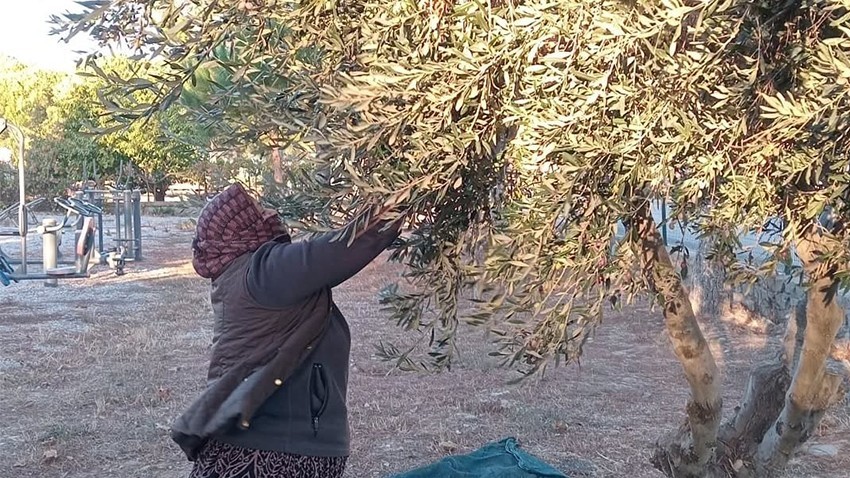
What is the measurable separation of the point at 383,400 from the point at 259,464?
439cm

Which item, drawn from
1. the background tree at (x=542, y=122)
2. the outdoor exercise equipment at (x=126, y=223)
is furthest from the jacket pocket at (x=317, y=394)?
the outdoor exercise equipment at (x=126, y=223)

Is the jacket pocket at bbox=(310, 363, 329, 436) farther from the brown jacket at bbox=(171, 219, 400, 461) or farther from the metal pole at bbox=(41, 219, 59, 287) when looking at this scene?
the metal pole at bbox=(41, 219, 59, 287)

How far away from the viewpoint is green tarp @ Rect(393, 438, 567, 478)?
4527 mm

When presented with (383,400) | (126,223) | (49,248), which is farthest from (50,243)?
(383,400)

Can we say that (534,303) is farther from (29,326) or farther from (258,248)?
(29,326)

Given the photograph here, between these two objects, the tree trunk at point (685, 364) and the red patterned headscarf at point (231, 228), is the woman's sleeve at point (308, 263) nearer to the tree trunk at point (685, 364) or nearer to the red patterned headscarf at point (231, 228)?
the red patterned headscarf at point (231, 228)

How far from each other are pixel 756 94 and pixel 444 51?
2.22 feet

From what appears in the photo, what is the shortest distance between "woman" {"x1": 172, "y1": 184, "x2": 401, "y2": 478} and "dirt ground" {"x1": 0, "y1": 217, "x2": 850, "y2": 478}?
1.02 metres

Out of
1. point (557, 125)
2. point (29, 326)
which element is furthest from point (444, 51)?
point (29, 326)

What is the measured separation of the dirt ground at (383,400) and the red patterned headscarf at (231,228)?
49.3 inches

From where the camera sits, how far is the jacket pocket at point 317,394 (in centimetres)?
287

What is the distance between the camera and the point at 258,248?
2779mm

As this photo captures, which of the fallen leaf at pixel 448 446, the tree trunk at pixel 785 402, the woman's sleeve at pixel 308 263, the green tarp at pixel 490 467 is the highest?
the woman's sleeve at pixel 308 263

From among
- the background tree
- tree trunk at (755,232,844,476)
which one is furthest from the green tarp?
the background tree
